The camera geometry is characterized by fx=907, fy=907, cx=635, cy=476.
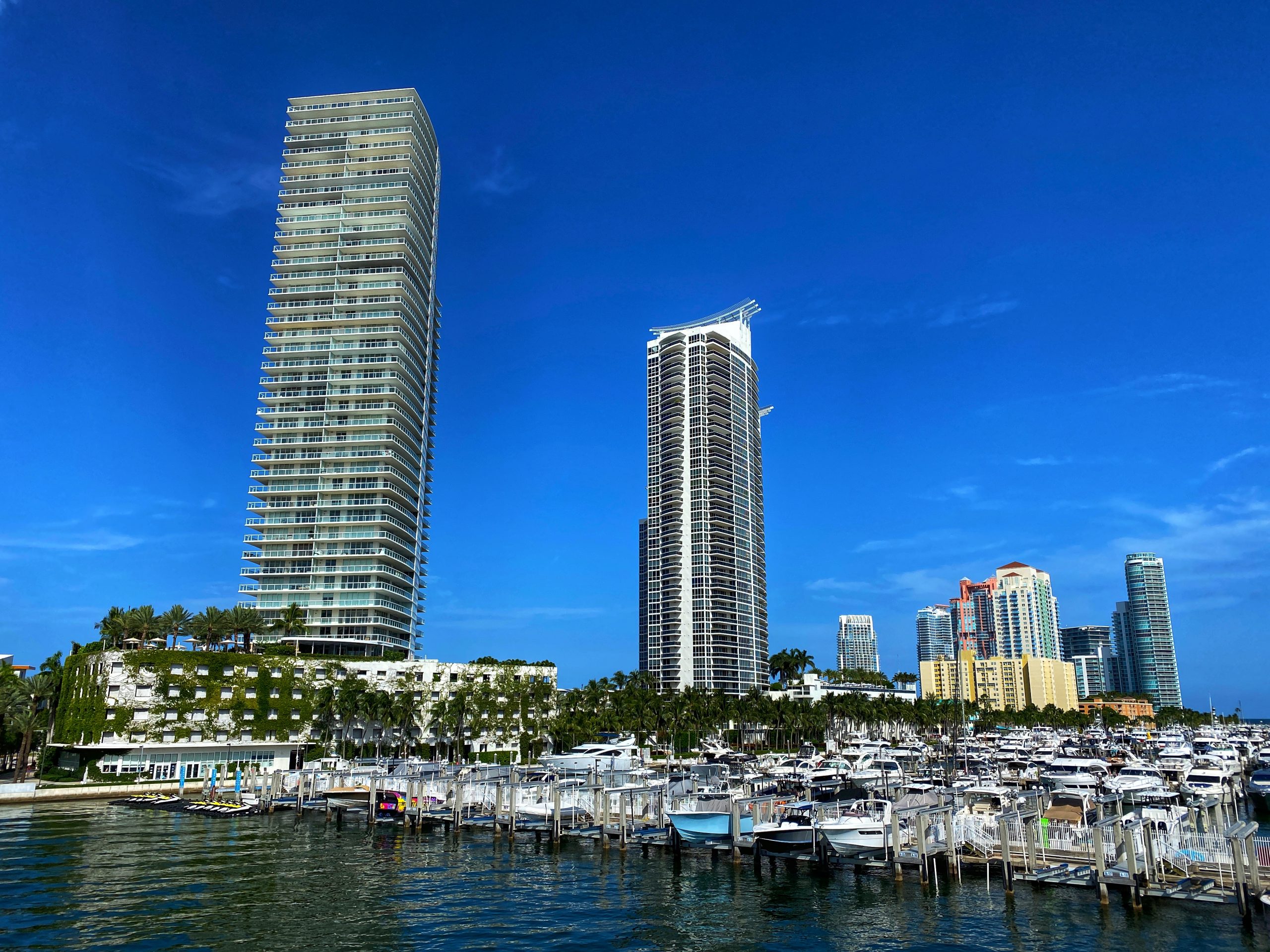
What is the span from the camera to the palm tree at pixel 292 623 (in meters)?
154

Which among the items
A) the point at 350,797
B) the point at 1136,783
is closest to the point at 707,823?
→ the point at 350,797

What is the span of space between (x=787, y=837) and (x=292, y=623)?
11654cm

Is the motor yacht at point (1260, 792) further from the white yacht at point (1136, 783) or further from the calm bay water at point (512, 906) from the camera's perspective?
the calm bay water at point (512, 906)

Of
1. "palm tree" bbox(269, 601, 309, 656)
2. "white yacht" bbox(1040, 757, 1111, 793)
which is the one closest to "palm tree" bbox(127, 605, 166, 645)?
"palm tree" bbox(269, 601, 309, 656)

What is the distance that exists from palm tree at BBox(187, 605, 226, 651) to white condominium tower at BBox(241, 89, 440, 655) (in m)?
17.5

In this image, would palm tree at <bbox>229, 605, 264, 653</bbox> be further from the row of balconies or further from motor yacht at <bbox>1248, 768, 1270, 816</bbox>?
motor yacht at <bbox>1248, 768, 1270, 816</bbox>

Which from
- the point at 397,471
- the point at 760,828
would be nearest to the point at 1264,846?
the point at 760,828

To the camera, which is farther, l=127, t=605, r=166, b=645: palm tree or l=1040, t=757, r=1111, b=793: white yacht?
l=127, t=605, r=166, b=645: palm tree

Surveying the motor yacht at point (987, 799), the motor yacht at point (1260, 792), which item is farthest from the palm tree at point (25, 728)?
the motor yacht at point (1260, 792)

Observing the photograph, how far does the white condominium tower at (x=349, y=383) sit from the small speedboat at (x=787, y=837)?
115948 mm

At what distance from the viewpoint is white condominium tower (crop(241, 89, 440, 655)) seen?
543 ft

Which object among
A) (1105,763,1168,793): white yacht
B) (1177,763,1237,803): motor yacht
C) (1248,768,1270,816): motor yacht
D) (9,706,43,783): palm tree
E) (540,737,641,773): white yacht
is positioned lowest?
(1248,768,1270,816): motor yacht

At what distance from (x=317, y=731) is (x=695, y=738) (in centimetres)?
7284

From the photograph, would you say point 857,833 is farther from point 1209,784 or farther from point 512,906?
point 1209,784
